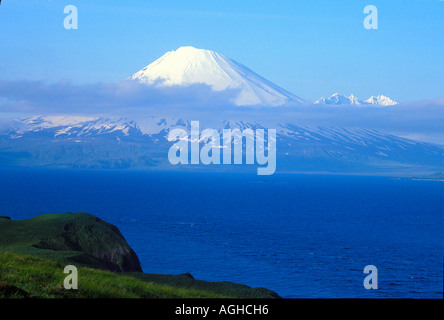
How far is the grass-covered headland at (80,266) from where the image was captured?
18641mm

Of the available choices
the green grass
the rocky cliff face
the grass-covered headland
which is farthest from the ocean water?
the green grass

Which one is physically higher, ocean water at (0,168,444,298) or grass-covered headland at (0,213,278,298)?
grass-covered headland at (0,213,278,298)

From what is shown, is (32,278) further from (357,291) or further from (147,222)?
(147,222)

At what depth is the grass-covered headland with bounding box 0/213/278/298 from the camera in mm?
18641

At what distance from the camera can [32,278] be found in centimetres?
1916

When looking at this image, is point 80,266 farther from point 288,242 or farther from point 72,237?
point 288,242

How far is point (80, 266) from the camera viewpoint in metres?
33.8

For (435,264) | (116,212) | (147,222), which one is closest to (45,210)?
(116,212)

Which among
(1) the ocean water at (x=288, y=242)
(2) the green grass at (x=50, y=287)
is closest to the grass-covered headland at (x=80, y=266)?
(2) the green grass at (x=50, y=287)

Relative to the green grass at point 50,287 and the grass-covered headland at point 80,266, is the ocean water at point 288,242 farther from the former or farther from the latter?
the green grass at point 50,287

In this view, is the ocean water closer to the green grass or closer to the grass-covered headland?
the grass-covered headland
